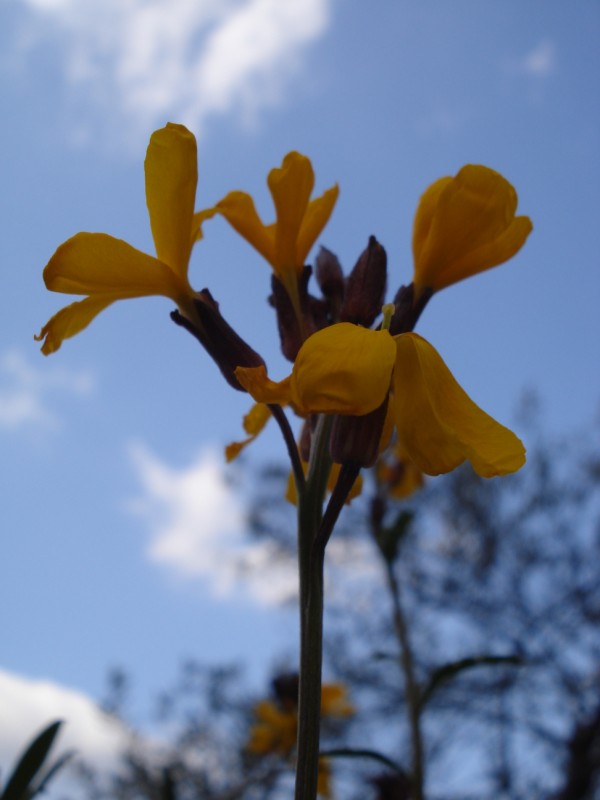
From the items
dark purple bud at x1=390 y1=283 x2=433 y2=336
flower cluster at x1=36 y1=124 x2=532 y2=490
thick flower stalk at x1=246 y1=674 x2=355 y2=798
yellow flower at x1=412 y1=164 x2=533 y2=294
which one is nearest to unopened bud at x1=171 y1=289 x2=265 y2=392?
flower cluster at x1=36 y1=124 x2=532 y2=490

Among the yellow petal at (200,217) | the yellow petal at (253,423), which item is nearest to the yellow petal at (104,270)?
the yellow petal at (200,217)

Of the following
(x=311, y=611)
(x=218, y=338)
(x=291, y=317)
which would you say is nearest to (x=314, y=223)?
(x=291, y=317)

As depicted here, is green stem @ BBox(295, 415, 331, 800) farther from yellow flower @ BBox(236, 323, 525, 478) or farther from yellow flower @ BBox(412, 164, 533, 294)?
yellow flower @ BBox(412, 164, 533, 294)

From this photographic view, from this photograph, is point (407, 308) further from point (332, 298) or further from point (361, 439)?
point (361, 439)

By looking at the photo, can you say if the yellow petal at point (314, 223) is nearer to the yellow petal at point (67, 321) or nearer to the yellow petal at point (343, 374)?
the yellow petal at point (67, 321)

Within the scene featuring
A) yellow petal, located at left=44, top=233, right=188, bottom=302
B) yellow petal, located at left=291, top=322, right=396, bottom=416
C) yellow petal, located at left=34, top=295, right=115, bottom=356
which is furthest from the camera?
yellow petal, located at left=34, top=295, right=115, bottom=356

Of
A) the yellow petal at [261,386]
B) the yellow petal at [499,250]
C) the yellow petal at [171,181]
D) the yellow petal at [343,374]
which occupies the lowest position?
the yellow petal at [343,374]
